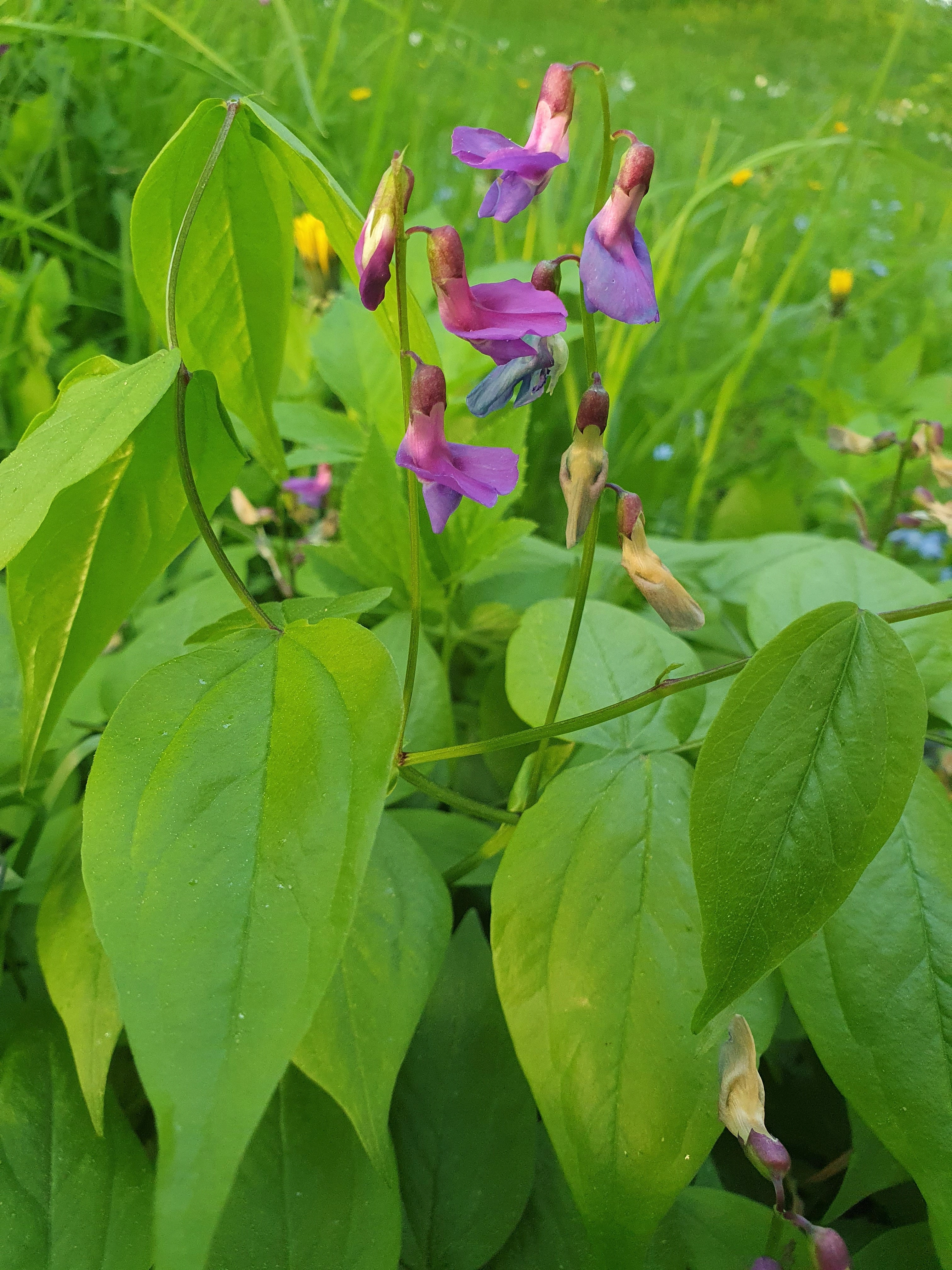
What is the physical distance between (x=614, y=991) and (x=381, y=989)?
139 mm

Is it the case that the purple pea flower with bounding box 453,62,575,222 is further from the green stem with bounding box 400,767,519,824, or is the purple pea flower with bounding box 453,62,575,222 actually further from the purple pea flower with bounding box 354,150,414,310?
the green stem with bounding box 400,767,519,824

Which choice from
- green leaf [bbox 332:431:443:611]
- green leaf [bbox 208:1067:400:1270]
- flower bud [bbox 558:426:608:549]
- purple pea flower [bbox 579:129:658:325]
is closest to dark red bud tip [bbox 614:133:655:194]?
purple pea flower [bbox 579:129:658:325]

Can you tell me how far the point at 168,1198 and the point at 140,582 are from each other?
38 cm

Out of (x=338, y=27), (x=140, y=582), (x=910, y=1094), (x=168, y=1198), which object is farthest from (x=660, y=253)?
(x=168, y=1198)

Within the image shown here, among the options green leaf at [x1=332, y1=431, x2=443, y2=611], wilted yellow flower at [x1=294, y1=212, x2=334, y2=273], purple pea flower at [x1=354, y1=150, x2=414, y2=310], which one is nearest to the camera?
purple pea flower at [x1=354, y1=150, x2=414, y2=310]

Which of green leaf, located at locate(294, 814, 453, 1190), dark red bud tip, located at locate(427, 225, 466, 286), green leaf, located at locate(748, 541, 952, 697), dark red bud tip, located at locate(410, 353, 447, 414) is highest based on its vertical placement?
dark red bud tip, located at locate(427, 225, 466, 286)

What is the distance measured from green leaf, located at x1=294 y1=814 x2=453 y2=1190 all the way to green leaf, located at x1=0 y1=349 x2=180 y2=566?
250mm

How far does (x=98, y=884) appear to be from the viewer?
1.29ft

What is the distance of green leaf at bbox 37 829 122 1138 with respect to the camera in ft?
1.68

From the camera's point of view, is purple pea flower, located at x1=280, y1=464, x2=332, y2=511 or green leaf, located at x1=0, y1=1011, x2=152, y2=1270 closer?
green leaf, located at x1=0, y1=1011, x2=152, y2=1270

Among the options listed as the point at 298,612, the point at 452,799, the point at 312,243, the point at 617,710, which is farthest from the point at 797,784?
the point at 312,243

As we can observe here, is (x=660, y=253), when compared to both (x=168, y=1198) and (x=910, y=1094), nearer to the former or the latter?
(x=910, y=1094)

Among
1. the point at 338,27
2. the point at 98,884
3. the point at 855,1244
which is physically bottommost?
the point at 855,1244

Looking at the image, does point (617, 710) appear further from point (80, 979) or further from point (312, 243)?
point (312, 243)
